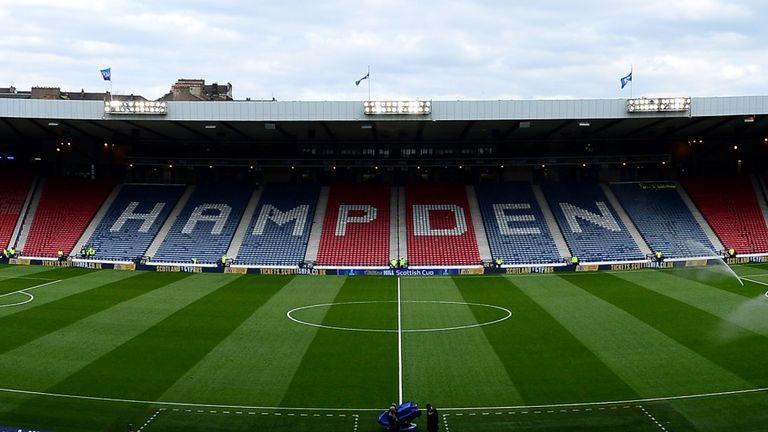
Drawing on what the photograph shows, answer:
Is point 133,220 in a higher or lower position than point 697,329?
higher

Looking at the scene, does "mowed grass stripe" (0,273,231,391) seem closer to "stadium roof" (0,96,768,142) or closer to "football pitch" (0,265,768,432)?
"football pitch" (0,265,768,432)

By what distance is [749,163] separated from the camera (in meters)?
56.0

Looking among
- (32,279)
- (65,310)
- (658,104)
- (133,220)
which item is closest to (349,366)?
(65,310)

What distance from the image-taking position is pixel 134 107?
42.6m

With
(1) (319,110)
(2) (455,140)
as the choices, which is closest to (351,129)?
(1) (319,110)

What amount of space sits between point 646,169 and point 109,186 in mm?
49496

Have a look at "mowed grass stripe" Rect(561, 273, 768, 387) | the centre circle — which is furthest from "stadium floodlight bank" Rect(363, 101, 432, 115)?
"mowed grass stripe" Rect(561, 273, 768, 387)

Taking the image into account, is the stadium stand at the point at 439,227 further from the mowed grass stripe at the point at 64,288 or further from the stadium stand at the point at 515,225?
the mowed grass stripe at the point at 64,288

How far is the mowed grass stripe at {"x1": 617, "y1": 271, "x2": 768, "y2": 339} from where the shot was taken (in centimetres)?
2644

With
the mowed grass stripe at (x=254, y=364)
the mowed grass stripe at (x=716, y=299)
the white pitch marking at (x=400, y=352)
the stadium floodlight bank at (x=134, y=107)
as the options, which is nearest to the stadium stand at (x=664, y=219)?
the mowed grass stripe at (x=716, y=299)

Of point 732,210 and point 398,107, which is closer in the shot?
point 398,107

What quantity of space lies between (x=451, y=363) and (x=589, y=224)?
3308 cm

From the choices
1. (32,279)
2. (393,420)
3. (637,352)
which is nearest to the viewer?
(393,420)

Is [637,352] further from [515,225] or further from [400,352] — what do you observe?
[515,225]
